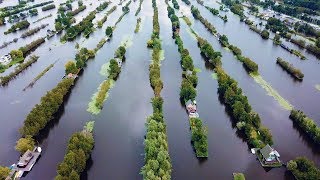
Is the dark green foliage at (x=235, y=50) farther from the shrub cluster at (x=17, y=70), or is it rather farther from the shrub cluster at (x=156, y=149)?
the shrub cluster at (x=17, y=70)

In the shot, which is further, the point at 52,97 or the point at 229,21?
the point at 229,21

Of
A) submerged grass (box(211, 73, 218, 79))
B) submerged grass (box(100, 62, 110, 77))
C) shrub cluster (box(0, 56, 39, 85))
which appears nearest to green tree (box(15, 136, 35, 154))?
shrub cluster (box(0, 56, 39, 85))

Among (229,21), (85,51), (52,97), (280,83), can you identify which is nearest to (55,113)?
(52,97)

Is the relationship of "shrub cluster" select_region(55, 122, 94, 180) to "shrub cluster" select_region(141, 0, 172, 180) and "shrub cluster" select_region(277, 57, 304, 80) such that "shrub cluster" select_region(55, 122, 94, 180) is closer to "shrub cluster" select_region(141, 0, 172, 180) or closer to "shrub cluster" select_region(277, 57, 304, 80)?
"shrub cluster" select_region(141, 0, 172, 180)

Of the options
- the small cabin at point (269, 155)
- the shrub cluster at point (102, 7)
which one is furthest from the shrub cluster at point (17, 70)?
the shrub cluster at point (102, 7)

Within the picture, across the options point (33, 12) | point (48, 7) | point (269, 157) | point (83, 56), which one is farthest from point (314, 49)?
point (48, 7)

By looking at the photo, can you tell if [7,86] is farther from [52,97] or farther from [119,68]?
[119,68]
